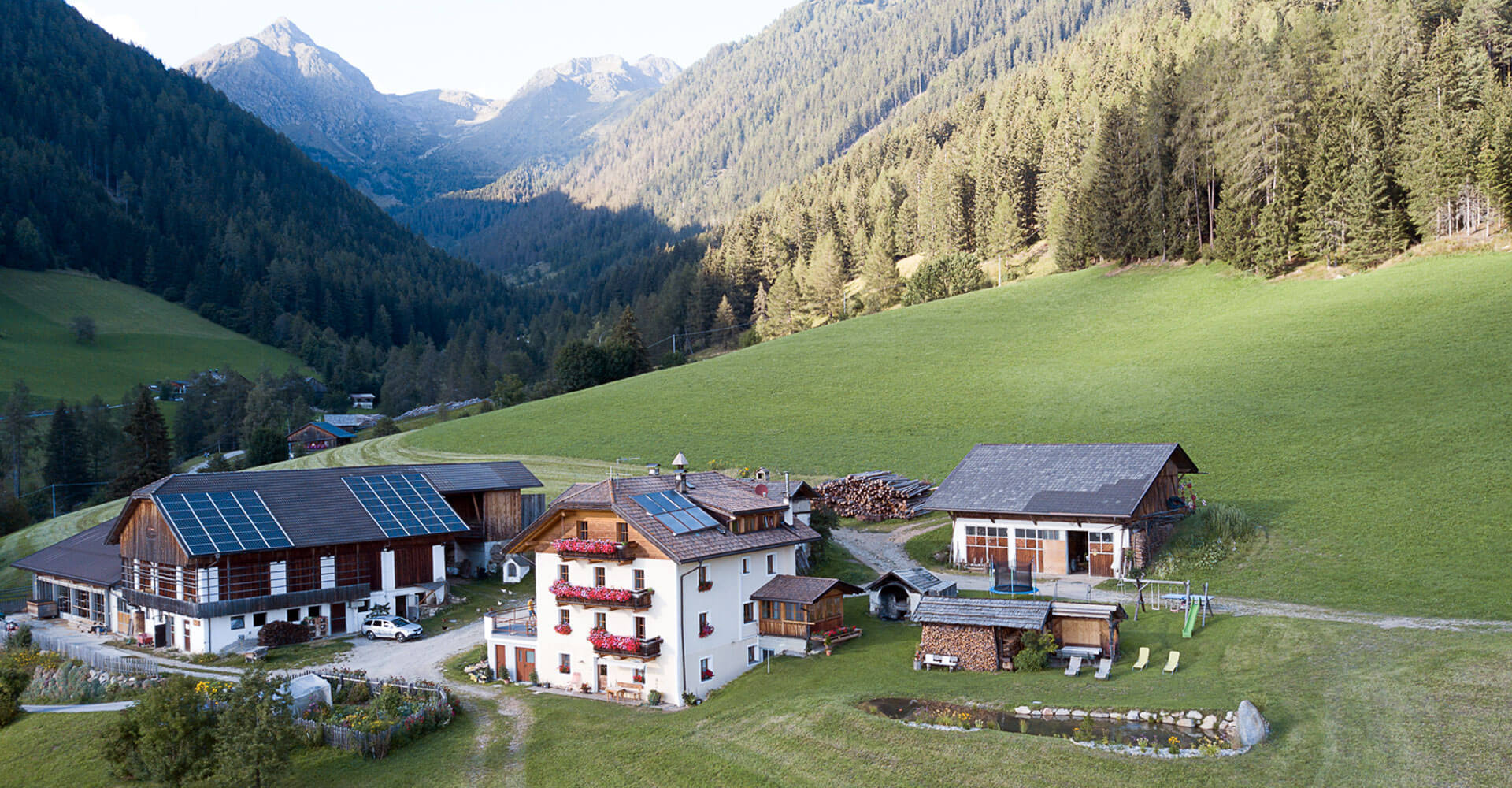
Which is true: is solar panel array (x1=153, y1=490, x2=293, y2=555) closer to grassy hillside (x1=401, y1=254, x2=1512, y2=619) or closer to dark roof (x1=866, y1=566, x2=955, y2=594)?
dark roof (x1=866, y1=566, x2=955, y2=594)

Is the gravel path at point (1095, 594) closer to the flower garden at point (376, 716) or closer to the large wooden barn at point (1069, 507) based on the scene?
the large wooden barn at point (1069, 507)

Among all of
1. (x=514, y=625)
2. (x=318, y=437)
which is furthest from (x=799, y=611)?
(x=318, y=437)

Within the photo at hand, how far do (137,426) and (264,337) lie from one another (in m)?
107

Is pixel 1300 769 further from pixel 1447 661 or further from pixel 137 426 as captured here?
pixel 137 426

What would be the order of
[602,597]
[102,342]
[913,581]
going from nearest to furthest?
[602,597]
[913,581]
[102,342]

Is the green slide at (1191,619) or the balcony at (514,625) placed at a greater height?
the green slide at (1191,619)

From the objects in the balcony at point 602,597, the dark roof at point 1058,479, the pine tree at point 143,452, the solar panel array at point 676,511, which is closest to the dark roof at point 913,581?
the dark roof at point 1058,479

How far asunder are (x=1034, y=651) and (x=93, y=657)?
39684 mm

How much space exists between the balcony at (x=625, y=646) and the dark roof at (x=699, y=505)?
3.41m

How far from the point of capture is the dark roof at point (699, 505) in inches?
1345

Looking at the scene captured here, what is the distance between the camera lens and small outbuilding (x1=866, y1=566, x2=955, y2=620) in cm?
3891

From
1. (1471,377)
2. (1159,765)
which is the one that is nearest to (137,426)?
(1159,765)

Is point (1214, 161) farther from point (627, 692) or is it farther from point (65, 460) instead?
point (65, 460)

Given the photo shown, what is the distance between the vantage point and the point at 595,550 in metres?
34.8
